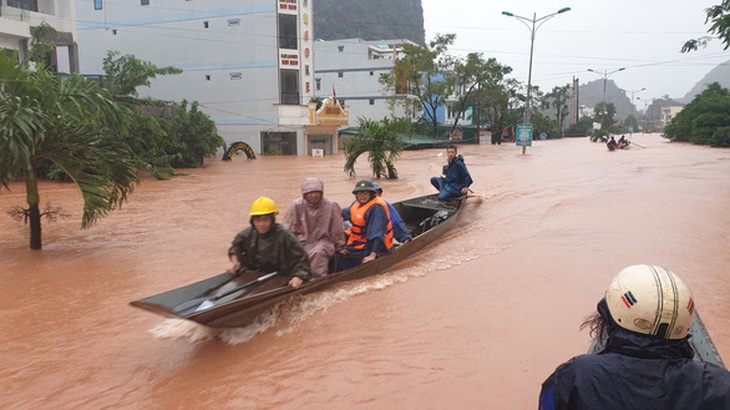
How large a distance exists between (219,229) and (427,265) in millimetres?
4733

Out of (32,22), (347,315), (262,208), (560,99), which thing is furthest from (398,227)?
(560,99)

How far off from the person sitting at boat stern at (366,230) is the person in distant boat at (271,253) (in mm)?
1086

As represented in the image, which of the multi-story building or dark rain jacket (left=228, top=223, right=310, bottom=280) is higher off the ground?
the multi-story building

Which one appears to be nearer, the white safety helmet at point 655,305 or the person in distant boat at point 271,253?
the white safety helmet at point 655,305

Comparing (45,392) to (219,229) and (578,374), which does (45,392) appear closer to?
(578,374)

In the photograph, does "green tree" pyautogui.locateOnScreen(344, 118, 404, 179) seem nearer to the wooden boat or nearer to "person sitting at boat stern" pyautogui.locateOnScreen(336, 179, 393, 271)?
"person sitting at boat stern" pyautogui.locateOnScreen(336, 179, 393, 271)

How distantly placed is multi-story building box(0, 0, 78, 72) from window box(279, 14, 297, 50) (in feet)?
39.3

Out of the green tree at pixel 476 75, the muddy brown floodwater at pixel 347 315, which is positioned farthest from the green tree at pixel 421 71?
the muddy brown floodwater at pixel 347 315

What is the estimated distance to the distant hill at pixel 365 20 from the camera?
77.4m

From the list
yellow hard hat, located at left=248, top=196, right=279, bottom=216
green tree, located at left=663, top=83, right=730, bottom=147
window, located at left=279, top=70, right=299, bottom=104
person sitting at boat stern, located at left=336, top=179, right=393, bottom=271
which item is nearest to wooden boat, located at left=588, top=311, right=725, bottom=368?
yellow hard hat, located at left=248, top=196, right=279, bottom=216

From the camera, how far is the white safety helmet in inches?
66.7

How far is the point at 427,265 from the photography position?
723 centimetres

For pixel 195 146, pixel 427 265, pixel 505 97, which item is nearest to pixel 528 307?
pixel 427 265

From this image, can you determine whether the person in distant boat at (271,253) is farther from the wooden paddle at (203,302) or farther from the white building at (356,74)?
the white building at (356,74)
